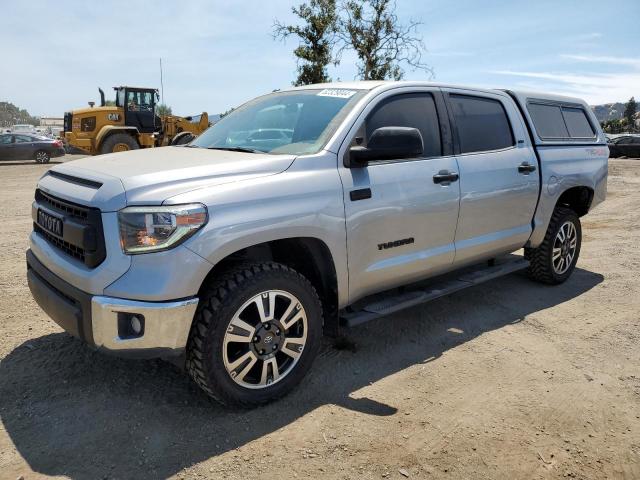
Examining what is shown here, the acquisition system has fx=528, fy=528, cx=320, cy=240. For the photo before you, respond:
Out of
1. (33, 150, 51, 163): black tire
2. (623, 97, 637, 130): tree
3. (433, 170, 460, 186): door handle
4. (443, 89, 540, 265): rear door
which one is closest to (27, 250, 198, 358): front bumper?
(433, 170, 460, 186): door handle

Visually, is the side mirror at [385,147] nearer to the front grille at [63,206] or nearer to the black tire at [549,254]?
the front grille at [63,206]

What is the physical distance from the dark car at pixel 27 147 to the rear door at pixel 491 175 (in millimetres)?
22199

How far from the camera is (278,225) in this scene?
2.91 m

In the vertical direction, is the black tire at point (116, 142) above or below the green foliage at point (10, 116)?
below

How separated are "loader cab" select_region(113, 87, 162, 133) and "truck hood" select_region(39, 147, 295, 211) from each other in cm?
1695

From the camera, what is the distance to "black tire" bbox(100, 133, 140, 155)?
1806 cm

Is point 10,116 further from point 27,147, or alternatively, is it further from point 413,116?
point 413,116

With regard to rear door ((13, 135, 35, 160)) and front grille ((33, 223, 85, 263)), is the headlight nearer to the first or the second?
front grille ((33, 223, 85, 263))

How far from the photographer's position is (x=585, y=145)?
555 centimetres

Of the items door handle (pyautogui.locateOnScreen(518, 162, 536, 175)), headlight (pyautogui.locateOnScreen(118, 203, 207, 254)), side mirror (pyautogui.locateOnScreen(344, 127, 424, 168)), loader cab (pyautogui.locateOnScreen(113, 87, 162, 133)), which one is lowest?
headlight (pyautogui.locateOnScreen(118, 203, 207, 254))

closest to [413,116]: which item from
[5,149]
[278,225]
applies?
[278,225]

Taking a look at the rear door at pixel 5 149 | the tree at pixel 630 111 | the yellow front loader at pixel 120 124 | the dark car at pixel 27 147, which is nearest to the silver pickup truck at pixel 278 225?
the yellow front loader at pixel 120 124

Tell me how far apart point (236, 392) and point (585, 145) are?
Result: 4.56 meters

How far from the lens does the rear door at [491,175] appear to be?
410 cm
